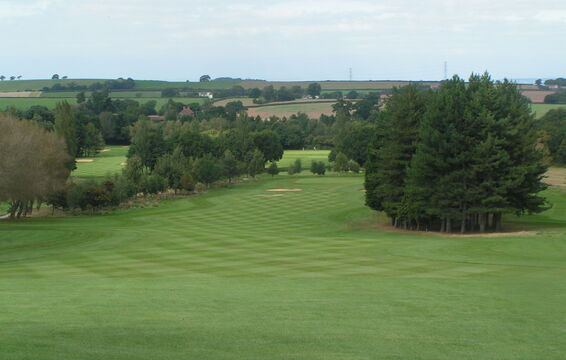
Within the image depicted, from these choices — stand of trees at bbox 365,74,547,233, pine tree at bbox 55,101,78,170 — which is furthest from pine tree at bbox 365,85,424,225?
pine tree at bbox 55,101,78,170

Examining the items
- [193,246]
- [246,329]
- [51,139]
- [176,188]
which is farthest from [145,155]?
[246,329]

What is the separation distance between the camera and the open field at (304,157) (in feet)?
437

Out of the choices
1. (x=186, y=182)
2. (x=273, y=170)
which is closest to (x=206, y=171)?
(x=186, y=182)

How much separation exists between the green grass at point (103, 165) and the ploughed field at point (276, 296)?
5821 cm

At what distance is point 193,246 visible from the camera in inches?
1612

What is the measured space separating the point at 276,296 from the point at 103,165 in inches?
4239

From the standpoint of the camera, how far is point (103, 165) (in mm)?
122000

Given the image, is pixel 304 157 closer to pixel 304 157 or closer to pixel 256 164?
pixel 304 157

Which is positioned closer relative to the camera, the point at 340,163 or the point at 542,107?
the point at 340,163

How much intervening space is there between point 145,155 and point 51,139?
45250mm

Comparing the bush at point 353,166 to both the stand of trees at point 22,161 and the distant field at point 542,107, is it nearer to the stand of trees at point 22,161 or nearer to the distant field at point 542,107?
the stand of trees at point 22,161

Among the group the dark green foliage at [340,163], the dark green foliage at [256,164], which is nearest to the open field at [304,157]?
the dark green foliage at [340,163]

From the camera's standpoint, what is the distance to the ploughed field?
12703 millimetres

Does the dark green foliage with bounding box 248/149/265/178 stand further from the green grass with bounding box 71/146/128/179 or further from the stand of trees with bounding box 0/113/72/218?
the stand of trees with bounding box 0/113/72/218
